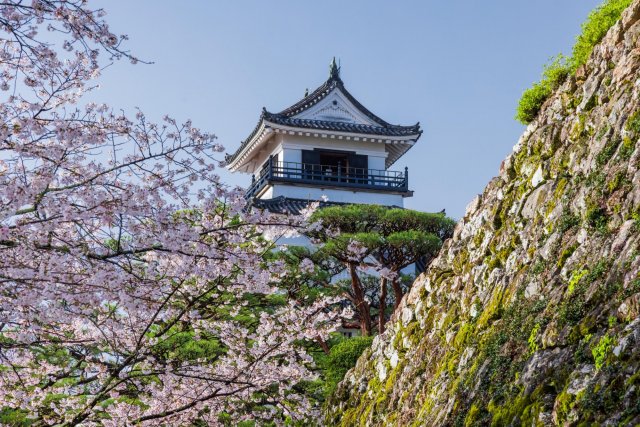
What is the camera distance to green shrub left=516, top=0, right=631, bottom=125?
32.9 ft

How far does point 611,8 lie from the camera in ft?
33.0

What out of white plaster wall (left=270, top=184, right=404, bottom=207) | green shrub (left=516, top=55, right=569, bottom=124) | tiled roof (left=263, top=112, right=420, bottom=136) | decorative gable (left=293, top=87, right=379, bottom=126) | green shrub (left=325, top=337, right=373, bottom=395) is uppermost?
decorative gable (left=293, top=87, right=379, bottom=126)

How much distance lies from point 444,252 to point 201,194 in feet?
16.0

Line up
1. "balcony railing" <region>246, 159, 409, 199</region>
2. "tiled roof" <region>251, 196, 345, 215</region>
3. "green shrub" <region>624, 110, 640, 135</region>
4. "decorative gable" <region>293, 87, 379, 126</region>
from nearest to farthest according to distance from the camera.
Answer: "green shrub" <region>624, 110, 640, 135</region>, "tiled roof" <region>251, 196, 345, 215</region>, "balcony railing" <region>246, 159, 409, 199</region>, "decorative gable" <region>293, 87, 379, 126</region>

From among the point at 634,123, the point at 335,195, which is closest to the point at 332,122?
the point at 335,195

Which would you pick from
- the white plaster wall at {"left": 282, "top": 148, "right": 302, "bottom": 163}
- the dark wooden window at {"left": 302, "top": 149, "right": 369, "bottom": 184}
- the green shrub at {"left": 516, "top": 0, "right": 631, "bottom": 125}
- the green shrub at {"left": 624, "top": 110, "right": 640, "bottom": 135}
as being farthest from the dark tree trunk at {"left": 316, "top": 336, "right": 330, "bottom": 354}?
the white plaster wall at {"left": 282, "top": 148, "right": 302, "bottom": 163}

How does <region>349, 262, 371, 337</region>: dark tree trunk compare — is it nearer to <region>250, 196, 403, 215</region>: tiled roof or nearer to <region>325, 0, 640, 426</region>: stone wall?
<region>325, 0, 640, 426</region>: stone wall

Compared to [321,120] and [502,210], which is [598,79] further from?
[321,120]

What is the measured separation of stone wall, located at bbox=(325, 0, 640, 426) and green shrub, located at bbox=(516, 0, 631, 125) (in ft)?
2.78

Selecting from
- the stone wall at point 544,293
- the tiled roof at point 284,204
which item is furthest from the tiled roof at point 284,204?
the stone wall at point 544,293

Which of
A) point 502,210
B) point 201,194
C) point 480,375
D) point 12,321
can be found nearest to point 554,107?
point 502,210

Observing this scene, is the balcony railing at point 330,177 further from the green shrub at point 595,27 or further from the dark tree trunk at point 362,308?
the green shrub at point 595,27

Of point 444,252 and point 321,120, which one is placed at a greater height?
point 321,120

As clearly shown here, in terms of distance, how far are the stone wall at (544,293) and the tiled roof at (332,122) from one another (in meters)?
20.7
